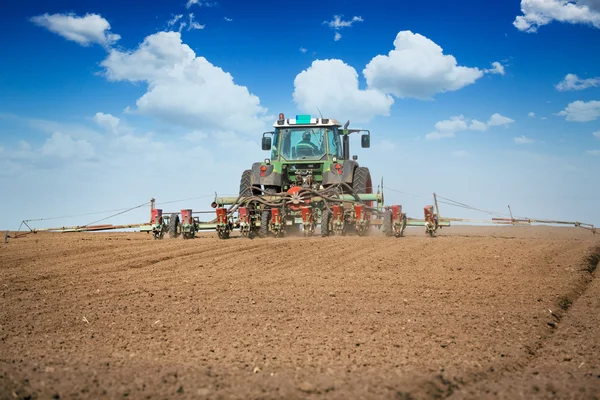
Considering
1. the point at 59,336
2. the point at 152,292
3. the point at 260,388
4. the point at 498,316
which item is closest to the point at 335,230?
the point at 152,292

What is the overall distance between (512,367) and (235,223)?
1107cm

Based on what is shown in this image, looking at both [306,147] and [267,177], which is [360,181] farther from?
[267,177]

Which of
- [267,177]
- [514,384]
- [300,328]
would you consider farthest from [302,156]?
[514,384]

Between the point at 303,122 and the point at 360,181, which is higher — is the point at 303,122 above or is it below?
above

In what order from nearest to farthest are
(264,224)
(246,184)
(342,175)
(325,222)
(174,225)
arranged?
(325,222) → (264,224) → (174,225) → (342,175) → (246,184)

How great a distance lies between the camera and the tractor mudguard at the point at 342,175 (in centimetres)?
1561

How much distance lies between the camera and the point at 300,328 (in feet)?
16.8

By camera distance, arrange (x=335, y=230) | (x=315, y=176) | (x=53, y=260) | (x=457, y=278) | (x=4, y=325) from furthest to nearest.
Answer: (x=315, y=176) < (x=335, y=230) < (x=53, y=260) < (x=457, y=278) < (x=4, y=325)

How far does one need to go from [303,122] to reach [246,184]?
2.37 metres

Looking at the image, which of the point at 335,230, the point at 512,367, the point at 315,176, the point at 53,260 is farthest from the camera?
the point at 315,176

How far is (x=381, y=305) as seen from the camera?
20.1 ft

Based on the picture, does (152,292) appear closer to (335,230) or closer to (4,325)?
(4,325)

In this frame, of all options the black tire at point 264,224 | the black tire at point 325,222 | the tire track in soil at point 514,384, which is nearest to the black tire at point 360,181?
the black tire at point 325,222

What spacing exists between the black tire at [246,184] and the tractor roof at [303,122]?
1584 mm
